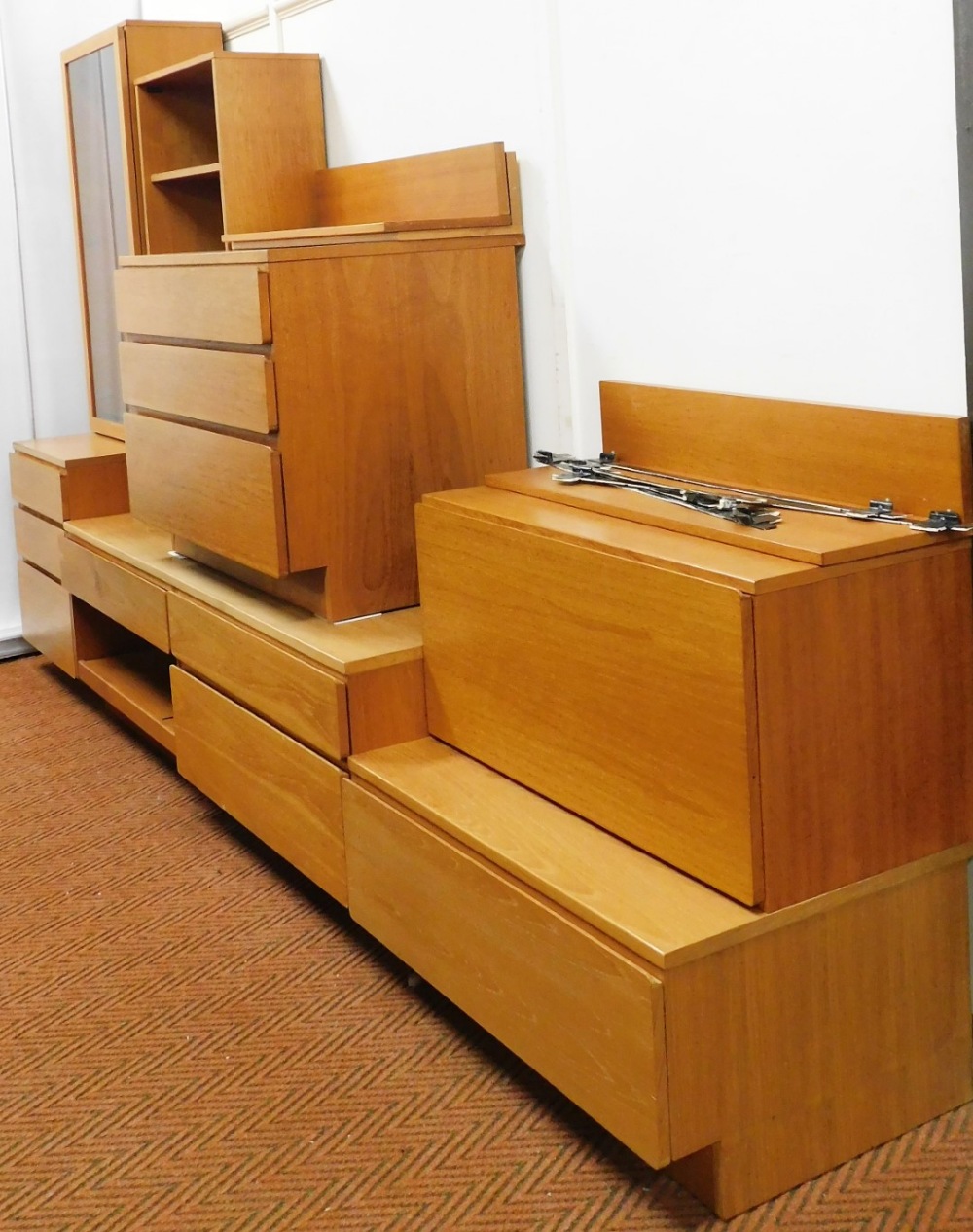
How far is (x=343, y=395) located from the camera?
2.16 metres

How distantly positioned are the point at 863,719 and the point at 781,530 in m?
0.22

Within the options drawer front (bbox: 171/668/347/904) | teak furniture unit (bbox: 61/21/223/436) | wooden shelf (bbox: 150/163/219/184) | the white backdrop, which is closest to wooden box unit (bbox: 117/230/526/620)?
the white backdrop

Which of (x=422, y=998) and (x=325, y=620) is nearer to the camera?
(x=422, y=998)

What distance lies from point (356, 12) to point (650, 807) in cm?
176

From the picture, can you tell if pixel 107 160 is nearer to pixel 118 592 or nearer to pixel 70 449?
pixel 70 449

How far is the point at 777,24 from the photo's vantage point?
1.75 m

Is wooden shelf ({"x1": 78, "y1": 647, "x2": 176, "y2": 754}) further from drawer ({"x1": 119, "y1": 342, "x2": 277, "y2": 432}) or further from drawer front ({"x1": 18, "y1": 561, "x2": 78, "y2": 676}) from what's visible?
drawer ({"x1": 119, "y1": 342, "x2": 277, "y2": 432})

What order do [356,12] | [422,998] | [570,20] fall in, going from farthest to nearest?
[356,12] < [570,20] < [422,998]

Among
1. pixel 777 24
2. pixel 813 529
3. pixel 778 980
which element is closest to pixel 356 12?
pixel 777 24

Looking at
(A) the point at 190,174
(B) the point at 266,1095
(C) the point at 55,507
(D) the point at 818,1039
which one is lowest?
(B) the point at 266,1095

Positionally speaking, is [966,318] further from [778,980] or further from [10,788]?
[10,788]

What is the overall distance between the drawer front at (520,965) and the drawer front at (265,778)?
7cm

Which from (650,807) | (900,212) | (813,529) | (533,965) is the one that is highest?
(900,212)

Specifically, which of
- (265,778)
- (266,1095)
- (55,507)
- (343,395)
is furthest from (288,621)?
(55,507)
